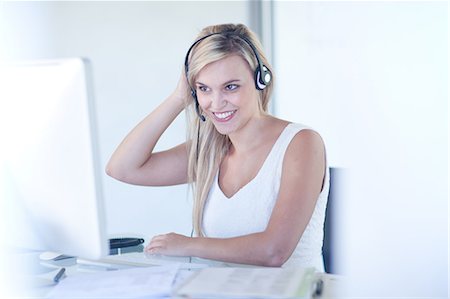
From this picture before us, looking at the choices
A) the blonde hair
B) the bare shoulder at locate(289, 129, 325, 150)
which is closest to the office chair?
the bare shoulder at locate(289, 129, 325, 150)

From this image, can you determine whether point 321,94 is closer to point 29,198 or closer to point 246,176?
point 246,176

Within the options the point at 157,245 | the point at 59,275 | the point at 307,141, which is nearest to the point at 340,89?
the point at 307,141

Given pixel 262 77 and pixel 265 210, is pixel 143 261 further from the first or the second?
pixel 262 77

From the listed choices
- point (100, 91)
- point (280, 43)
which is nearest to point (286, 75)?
point (280, 43)

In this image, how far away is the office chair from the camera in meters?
1.72

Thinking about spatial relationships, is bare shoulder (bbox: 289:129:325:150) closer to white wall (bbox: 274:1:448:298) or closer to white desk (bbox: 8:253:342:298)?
white desk (bbox: 8:253:342:298)

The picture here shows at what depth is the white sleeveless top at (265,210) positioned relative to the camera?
1.65m

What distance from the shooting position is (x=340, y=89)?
300cm

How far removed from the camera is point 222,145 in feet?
6.05

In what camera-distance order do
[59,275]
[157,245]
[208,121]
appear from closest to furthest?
[59,275] → [157,245] → [208,121]

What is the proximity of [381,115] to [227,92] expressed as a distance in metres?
1.26

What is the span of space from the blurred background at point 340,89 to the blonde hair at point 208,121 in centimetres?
43

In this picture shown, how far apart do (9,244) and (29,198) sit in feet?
0.45

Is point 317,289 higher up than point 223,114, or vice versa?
point 223,114
